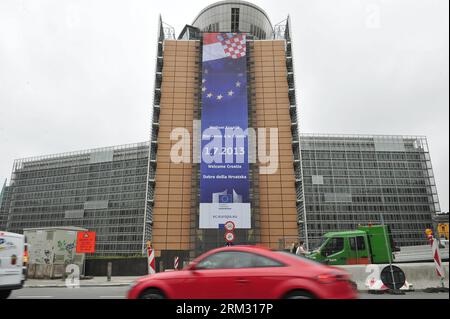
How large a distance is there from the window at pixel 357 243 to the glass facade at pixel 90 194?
77379 mm

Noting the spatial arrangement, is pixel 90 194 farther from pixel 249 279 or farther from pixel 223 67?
pixel 249 279

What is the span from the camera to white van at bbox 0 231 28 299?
9.45 meters

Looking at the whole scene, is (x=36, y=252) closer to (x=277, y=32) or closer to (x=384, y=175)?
(x=277, y=32)

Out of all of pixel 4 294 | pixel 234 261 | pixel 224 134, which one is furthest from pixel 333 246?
pixel 224 134

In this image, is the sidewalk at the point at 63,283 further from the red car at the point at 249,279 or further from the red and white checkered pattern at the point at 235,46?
the red and white checkered pattern at the point at 235,46

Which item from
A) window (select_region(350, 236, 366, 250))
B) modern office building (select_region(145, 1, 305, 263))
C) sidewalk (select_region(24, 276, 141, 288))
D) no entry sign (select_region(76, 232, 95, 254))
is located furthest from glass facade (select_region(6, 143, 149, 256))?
window (select_region(350, 236, 366, 250))

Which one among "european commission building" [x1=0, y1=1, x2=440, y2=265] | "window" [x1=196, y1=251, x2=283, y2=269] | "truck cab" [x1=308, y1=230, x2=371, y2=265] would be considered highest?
"european commission building" [x1=0, y1=1, x2=440, y2=265]

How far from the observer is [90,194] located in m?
96.4

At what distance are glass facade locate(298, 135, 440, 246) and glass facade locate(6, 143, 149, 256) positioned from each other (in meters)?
43.8

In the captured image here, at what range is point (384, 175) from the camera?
282 ft

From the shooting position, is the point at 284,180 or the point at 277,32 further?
the point at 277,32

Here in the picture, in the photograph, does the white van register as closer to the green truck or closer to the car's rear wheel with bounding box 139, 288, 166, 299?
the car's rear wheel with bounding box 139, 288, 166, 299
